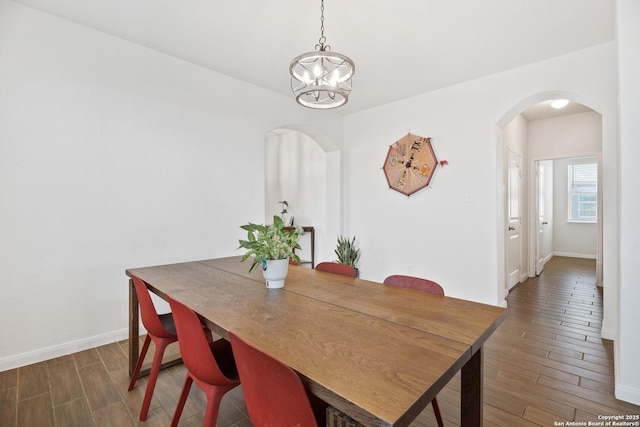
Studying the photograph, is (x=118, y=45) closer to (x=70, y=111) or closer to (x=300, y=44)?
(x=70, y=111)

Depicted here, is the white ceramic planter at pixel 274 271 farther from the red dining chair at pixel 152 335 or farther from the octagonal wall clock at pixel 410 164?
the octagonal wall clock at pixel 410 164

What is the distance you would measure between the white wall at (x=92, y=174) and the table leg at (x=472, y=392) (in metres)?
2.66

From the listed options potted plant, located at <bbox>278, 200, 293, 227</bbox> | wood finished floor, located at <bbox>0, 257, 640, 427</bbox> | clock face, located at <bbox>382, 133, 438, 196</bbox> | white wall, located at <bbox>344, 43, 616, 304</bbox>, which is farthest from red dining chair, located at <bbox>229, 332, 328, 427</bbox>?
potted plant, located at <bbox>278, 200, 293, 227</bbox>

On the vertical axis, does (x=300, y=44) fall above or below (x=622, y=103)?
above

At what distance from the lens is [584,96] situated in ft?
9.03

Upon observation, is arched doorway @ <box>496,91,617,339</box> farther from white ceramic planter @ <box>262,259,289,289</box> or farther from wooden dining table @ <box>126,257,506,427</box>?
white ceramic planter @ <box>262,259,289,289</box>

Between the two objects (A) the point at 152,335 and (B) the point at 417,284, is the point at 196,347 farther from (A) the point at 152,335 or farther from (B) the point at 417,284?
(B) the point at 417,284

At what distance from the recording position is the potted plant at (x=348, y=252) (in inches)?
177

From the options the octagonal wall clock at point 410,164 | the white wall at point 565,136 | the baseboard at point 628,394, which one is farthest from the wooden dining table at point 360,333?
the white wall at point 565,136

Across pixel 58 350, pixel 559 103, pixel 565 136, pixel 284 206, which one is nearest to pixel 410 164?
pixel 559 103

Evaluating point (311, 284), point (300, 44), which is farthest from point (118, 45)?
point (311, 284)

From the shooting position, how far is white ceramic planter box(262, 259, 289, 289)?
1.68 meters

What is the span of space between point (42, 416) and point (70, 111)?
211cm

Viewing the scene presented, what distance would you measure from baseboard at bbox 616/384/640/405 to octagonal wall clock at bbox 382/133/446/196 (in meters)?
2.48
